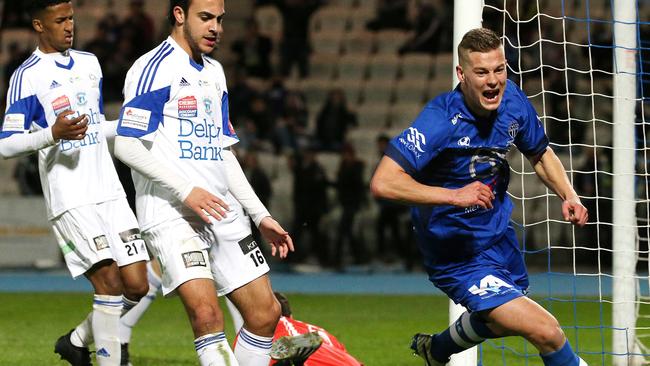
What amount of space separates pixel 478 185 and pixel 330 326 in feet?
18.4

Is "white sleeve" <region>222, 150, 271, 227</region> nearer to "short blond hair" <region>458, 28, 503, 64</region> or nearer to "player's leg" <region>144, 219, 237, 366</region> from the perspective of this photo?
"player's leg" <region>144, 219, 237, 366</region>

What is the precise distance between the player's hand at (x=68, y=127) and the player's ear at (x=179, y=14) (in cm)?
82

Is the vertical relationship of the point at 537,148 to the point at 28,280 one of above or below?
above

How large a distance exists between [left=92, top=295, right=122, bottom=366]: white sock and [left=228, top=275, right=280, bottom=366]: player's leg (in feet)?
3.68

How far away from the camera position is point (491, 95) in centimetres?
531

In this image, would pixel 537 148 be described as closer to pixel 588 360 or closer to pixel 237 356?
pixel 237 356

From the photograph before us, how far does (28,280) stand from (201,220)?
10.2m

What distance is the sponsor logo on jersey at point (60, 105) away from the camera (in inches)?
248

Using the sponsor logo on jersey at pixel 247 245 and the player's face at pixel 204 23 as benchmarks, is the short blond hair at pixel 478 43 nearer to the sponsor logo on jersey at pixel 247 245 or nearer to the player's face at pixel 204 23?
the player's face at pixel 204 23

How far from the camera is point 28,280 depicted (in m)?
14.9

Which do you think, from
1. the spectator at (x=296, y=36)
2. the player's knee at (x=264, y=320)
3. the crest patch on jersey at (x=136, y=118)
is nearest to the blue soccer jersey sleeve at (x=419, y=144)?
the player's knee at (x=264, y=320)

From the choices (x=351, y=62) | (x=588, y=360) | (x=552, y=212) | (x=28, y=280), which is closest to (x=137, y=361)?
(x=588, y=360)

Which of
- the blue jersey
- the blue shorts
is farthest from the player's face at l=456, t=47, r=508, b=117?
the blue shorts

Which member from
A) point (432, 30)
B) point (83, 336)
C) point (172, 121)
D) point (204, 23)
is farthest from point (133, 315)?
point (432, 30)
